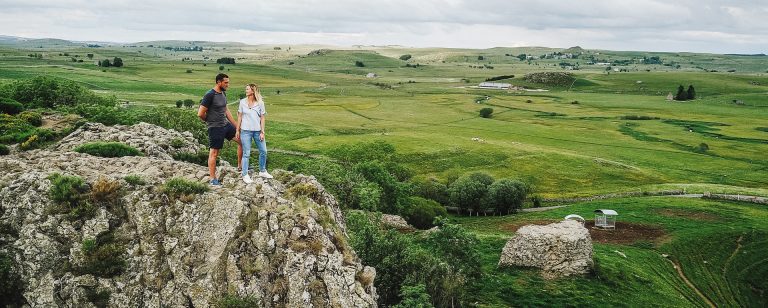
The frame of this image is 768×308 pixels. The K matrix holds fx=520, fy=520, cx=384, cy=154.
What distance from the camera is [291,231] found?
24484 mm

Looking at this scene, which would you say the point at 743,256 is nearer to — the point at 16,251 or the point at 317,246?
the point at 317,246

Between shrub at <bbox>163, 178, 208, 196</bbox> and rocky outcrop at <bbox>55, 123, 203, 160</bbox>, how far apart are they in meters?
8.29

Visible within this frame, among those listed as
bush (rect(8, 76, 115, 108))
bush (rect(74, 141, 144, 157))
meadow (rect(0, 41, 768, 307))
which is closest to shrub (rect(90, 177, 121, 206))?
bush (rect(74, 141, 144, 157))

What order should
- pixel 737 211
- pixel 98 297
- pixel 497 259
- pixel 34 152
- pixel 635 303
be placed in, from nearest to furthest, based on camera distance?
pixel 98 297, pixel 34 152, pixel 635 303, pixel 497 259, pixel 737 211

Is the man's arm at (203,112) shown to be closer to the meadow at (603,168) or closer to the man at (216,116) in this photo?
the man at (216,116)

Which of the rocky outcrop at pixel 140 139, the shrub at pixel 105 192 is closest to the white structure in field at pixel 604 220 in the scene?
the rocky outcrop at pixel 140 139

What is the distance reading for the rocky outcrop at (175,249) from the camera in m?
23.6

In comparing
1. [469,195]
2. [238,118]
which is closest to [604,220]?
[469,195]

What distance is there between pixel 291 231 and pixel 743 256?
199ft

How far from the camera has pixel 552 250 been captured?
52000 mm

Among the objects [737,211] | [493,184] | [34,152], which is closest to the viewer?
[34,152]

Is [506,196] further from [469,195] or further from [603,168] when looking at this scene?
[603,168]

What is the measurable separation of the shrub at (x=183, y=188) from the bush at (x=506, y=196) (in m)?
70.2

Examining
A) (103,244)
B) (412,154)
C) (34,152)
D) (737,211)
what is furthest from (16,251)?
(412,154)
